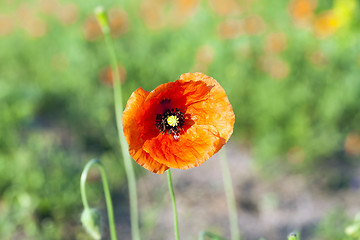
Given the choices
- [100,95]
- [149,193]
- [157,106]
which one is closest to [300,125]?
[149,193]

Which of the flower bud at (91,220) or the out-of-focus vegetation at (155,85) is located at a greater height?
the out-of-focus vegetation at (155,85)

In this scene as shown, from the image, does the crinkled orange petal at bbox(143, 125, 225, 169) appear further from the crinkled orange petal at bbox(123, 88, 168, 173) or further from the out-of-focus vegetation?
the out-of-focus vegetation

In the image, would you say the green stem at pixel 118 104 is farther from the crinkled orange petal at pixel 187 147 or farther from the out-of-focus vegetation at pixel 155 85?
the out-of-focus vegetation at pixel 155 85

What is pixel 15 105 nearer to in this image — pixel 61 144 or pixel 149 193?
pixel 61 144

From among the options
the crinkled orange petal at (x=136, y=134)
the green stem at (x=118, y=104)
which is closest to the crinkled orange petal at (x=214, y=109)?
the crinkled orange petal at (x=136, y=134)

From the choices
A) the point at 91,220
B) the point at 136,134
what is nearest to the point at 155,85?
the point at 91,220

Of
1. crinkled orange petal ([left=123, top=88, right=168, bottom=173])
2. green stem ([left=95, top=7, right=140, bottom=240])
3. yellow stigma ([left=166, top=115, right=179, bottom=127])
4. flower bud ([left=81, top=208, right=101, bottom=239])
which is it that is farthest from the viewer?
green stem ([left=95, top=7, right=140, bottom=240])

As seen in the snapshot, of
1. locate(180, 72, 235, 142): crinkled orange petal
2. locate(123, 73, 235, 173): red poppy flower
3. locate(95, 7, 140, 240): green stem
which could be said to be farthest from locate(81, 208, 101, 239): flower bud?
locate(180, 72, 235, 142): crinkled orange petal
